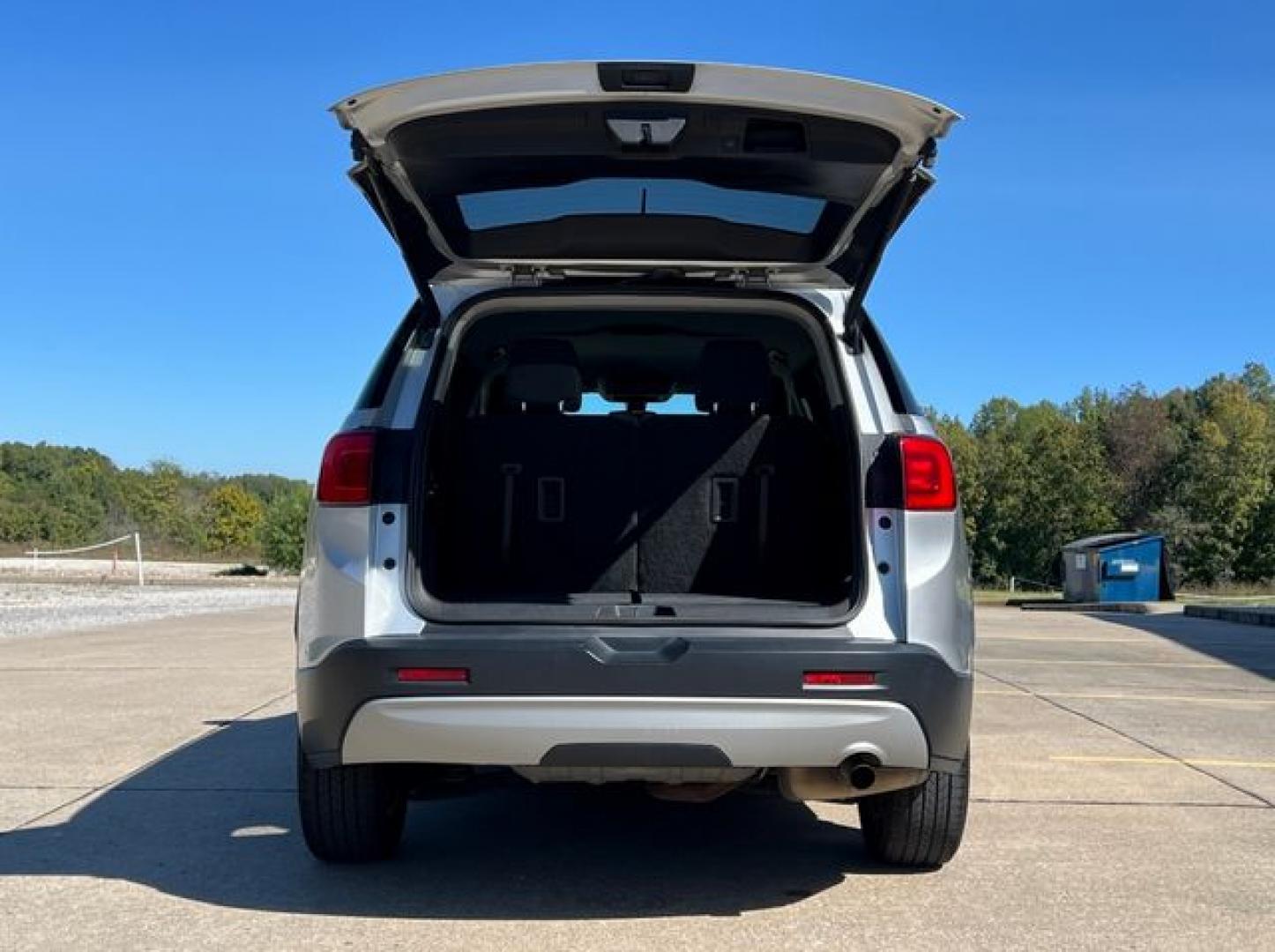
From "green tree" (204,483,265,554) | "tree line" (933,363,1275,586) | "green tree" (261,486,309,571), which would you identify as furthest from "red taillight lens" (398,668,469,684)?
"green tree" (204,483,265,554)

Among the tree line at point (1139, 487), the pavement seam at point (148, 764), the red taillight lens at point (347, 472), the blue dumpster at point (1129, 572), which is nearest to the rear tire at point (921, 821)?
the red taillight lens at point (347, 472)

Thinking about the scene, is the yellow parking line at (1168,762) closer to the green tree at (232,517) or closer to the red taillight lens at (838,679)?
the red taillight lens at (838,679)

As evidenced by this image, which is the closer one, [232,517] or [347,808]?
[347,808]

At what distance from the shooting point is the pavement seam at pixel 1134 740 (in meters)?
5.29

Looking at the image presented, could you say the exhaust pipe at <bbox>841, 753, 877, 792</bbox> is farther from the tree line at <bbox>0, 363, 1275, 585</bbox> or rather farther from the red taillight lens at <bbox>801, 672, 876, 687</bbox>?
the tree line at <bbox>0, 363, 1275, 585</bbox>

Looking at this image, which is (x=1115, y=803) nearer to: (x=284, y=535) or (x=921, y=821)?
(x=921, y=821)

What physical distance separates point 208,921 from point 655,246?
245 cm

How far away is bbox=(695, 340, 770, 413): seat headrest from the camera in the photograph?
439 centimetres

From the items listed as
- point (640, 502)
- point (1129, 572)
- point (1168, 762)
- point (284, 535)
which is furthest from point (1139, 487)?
point (640, 502)

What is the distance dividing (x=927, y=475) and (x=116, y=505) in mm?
107812

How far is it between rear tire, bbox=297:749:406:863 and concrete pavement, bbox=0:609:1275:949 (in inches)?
3.7

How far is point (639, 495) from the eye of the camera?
13.9 feet

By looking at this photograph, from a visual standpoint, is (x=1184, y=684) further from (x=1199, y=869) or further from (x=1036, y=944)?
(x=1036, y=944)

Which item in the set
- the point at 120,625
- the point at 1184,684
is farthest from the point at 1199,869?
the point at 120,625
